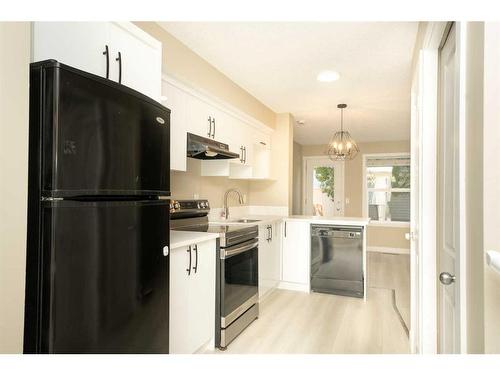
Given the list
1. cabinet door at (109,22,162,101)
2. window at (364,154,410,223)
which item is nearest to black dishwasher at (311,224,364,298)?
cabinet door at (109,22,162,101)

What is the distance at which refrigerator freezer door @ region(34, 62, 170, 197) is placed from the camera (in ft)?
3.07

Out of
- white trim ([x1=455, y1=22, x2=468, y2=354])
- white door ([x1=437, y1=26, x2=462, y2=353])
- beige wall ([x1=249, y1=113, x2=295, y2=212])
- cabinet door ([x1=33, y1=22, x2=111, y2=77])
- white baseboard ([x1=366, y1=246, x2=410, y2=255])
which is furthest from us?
white baseboard ([x1=366, y1=246, x2=410, y2=255])

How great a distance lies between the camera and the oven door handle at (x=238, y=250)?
224 cm

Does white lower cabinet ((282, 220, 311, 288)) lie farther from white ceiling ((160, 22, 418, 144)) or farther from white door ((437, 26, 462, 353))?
white door ((437, 26, 462, 353))

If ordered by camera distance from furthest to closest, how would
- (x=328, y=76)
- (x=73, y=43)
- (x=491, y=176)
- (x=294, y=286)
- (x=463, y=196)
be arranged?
1. (x=294, y=286)
2. (x=328, y=76)
3. (x=73, y=43)
4. (x=463, y=196)
5. (x=491, y=176)

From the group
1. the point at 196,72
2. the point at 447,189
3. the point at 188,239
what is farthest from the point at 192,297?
the point at 196,72

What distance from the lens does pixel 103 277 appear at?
1.09 meters

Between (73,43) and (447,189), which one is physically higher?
(73,43)

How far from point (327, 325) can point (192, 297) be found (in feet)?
4.58

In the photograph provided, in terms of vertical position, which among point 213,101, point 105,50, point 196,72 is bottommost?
point 105,50

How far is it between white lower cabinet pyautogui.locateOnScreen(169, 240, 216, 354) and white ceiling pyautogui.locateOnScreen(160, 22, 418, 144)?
5.33ft

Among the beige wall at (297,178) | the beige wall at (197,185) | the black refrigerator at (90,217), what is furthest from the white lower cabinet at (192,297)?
the beige wall at (297,178)

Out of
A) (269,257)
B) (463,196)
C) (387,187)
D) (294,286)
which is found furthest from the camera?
(387,187)

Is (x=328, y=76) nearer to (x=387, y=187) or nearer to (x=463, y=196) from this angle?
(x=463, y=196)
